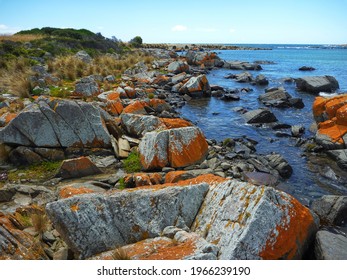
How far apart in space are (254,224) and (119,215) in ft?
8.41

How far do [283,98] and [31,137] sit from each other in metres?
20.6

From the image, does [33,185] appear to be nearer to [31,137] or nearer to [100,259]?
[31,137]

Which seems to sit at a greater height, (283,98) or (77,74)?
(77,74)

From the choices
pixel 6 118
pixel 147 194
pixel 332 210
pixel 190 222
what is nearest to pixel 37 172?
pixel 6 118

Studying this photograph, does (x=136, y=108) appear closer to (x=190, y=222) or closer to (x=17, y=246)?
(x=190, y=222)

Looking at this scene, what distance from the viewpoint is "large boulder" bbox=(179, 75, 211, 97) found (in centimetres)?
2433

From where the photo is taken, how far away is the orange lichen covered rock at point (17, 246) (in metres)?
4.31

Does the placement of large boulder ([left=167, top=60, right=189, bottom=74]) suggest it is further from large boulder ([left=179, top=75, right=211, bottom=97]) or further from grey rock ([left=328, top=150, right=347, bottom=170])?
grey rock ([left=328, top=150, right=347, bottom=170])

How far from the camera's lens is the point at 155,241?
4625mm

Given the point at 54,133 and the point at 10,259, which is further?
the point at 54,133

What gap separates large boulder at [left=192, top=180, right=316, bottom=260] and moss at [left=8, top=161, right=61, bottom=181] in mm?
6037

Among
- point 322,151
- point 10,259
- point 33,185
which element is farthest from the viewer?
point 322,151

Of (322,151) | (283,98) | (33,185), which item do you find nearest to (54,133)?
(33,185)

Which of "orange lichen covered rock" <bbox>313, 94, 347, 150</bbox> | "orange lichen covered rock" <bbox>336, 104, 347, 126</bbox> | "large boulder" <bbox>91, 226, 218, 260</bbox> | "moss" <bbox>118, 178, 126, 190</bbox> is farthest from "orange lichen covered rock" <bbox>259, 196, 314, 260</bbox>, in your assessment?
"orange lichen covered rock" <bbox>336, 104, 347, 126</bbox>
